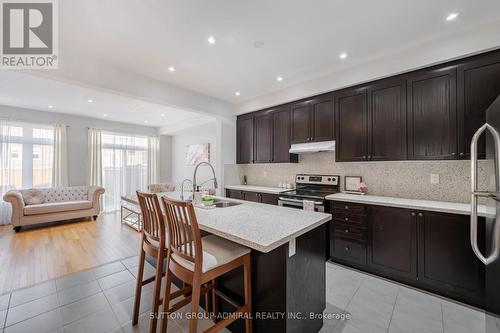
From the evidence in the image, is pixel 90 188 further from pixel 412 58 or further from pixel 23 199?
pixel 412 58

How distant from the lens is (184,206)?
1.28 meters

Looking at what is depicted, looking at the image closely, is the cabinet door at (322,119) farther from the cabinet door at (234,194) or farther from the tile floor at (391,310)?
the tile floor at (391,310)

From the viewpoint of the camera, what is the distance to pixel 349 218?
107 inches

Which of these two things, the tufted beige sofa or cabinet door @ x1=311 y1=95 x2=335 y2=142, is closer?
cabinet door @ x1=311 y1=95 x2=335 y2=142

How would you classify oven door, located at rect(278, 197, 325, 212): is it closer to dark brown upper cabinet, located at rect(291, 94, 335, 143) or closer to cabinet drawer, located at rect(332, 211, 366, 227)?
cabinet drawer, located at rect(332, 211, 366, 227)

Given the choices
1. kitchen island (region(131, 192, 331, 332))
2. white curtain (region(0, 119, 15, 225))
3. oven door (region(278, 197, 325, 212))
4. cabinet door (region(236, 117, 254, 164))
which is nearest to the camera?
kitchen island (region(131, 192, 331, 332))

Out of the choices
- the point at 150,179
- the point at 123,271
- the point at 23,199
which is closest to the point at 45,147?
the point at 23,199

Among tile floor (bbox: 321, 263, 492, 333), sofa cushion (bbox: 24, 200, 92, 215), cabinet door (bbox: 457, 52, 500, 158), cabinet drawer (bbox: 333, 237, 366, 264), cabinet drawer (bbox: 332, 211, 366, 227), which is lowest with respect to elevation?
tile floor (bbox: 321, 263, 492, 333)

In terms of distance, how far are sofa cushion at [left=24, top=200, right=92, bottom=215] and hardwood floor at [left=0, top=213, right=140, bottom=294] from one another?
38 cm

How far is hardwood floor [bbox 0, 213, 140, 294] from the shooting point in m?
2.62

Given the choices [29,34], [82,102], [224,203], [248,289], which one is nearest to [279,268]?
[248,289]

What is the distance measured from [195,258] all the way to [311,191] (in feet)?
8.83

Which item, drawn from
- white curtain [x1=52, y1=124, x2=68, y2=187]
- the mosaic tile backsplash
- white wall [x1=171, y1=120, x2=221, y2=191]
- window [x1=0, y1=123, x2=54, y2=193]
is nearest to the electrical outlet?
the mosaic tile backsplash

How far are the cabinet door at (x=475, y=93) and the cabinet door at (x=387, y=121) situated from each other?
512mm
